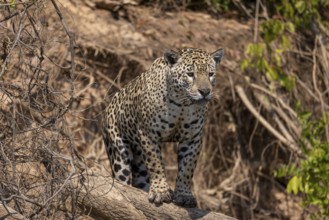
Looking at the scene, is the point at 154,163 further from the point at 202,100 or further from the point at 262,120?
the point at 262,120

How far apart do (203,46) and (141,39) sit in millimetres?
848

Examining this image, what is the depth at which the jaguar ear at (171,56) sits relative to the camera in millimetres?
8000

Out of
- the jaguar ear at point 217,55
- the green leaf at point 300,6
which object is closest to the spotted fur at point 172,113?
the jaguar ear at point 217,55

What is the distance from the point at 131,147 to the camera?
28.9 feet

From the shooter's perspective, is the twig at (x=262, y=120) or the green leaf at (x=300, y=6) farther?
the twig at (x=262, y=120)

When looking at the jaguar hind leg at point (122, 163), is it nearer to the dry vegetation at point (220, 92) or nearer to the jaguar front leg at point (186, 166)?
the jaguar front leg at point (186, 166)

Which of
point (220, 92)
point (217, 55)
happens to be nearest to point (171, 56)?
point (217, 55)

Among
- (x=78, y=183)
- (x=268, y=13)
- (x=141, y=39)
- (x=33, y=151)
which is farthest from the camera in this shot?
(x=268, y=13)

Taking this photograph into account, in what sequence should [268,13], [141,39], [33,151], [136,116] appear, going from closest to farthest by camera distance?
[33,151] → [136,116] → [141,39] → [268,13]

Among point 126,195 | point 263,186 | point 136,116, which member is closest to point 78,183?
point 126,195

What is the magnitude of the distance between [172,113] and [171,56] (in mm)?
496

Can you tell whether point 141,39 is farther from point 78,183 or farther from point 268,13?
point 78,183

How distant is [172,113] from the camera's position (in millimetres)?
8141

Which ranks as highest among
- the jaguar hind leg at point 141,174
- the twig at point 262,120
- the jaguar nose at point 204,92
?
the jaguar nose at point 204,92
